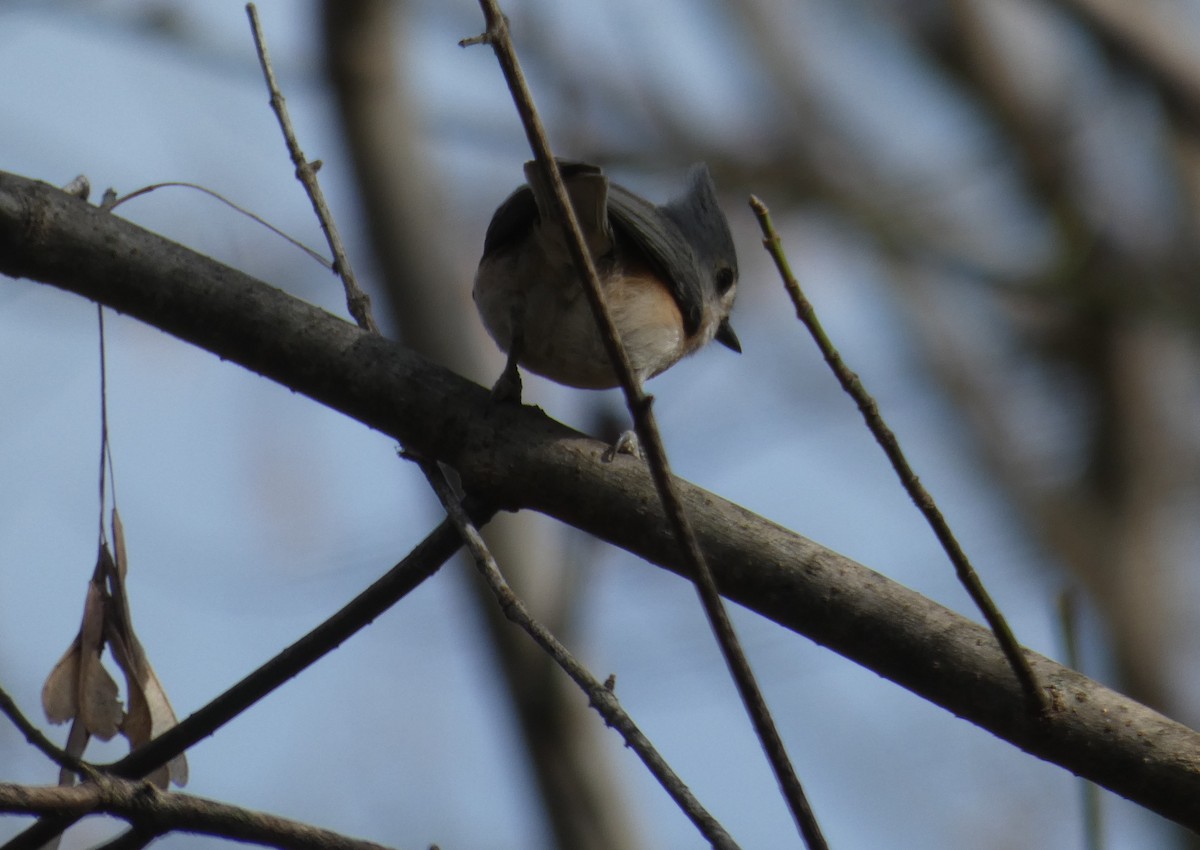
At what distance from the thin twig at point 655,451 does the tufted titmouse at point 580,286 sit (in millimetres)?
930

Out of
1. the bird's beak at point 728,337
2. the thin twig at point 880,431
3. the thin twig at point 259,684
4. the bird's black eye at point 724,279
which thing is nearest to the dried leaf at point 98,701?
the thin twig at point 259,684

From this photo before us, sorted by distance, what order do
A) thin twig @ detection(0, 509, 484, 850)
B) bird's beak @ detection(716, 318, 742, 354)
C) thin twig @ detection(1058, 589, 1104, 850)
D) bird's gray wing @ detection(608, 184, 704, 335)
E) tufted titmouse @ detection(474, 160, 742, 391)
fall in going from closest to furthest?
1. thin twig @ detection(0, 509, 484, 850)
2. thin twig @ detection(1058, 589, 1104, 850)
3. tufted titmouse @ detection(474, 160, 742, 391)
4. bird's gray wing @ detection(608, 184, 704, 335)
5. bird's beak @ detection(716, 318, 742, 354)

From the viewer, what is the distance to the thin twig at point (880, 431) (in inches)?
53.8

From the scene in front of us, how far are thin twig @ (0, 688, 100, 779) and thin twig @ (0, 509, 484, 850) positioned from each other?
107mm

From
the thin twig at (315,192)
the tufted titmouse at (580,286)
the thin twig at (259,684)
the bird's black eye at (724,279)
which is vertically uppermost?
the bird's black eye at (724,279)

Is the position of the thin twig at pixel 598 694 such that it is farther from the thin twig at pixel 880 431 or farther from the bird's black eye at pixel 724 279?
the bird's black eye at pixel 724 279

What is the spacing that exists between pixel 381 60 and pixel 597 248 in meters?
3.12

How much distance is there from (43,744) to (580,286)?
4.38 ft

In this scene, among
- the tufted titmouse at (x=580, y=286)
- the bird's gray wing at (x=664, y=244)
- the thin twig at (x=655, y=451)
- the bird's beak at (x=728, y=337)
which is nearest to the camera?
the thin twig at (x=655, y=451)

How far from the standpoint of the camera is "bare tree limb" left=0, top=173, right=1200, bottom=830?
5.77 ft

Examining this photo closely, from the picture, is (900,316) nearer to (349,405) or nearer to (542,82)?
(542,82)

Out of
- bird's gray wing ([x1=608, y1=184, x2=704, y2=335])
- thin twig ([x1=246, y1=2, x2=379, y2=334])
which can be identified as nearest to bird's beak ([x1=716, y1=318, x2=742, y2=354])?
bird's gray wing ([x1=608, y1=184, x2=704, y2=335])

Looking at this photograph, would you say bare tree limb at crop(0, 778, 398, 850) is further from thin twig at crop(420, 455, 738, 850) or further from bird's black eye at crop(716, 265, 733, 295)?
bird's black eye at crop(716, 265, 733, 295)

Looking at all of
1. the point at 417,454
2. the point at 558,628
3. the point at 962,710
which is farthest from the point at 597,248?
the point at 558,628
